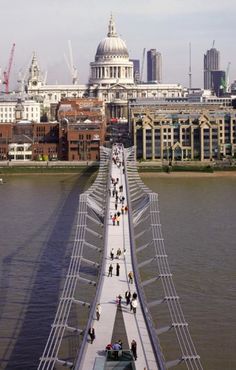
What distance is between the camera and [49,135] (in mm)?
33469

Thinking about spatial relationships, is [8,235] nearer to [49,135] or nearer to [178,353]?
[178,353]

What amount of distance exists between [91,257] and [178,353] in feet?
14.5

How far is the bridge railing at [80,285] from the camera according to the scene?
712 centimetres

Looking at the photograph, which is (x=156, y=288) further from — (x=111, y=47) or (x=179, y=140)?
(x=111, y=47)

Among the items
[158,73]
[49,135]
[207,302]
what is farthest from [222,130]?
[158,73]

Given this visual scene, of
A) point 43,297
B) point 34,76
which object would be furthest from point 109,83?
point 43,297

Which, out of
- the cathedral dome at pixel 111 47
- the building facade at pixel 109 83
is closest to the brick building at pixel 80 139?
Answer: the building facade at pixel 109 83

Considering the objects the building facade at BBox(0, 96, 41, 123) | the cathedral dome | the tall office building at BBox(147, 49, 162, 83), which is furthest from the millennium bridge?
the tall office building at BBox(147, 49, 162, 83)

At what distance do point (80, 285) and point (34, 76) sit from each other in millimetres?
44453

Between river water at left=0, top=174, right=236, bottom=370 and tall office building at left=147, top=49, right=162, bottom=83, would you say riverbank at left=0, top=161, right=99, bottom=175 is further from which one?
tall office building at left=147, top=49, right=162, bottom=83

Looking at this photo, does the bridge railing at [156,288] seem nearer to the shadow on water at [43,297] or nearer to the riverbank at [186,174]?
the shadow on water at [43,297]

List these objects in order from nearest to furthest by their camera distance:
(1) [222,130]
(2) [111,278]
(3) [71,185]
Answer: (2) [111,278], (3) [71,185], (1) [222,130]

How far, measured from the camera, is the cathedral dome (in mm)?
52375

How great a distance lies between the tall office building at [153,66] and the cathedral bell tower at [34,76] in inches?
1473
